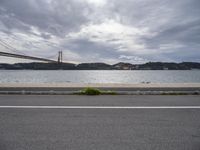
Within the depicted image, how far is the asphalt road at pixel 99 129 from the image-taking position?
302 cm

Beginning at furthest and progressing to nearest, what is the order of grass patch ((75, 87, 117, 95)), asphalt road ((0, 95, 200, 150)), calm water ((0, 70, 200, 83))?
calm water ((0, 70, 200, 83)) < grass patch ((75, 87, 117, 95)) < asphalt road ((0, 95, 200, 150))

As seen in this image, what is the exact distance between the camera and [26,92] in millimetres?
7852

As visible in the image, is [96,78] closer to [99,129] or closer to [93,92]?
[93,92]

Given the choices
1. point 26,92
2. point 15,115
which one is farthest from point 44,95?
point 15,115

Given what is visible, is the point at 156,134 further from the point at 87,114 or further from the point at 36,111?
the point at 36,111

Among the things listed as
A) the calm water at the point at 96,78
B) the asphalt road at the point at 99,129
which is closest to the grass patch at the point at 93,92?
the asphalt road at the point at 99,129

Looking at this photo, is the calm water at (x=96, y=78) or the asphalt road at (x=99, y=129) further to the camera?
the calm water at (x=96, y=78)

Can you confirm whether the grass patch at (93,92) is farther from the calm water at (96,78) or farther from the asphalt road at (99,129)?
the calm water at (96,78)

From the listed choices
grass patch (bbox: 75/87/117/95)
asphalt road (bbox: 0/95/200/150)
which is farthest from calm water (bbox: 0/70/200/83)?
asphalt road (bbox: 0/95/200/150)

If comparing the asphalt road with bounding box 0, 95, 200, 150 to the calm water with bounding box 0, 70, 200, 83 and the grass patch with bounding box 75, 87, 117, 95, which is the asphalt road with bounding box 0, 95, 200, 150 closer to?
the grass patch with bounding box 75, 87, 117, 95

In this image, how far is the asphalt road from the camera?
3.02m

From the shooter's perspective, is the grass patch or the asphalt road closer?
the asphalt road

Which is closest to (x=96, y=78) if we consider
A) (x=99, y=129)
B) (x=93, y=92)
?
(x=93, y=92)

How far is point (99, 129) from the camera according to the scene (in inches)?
146
